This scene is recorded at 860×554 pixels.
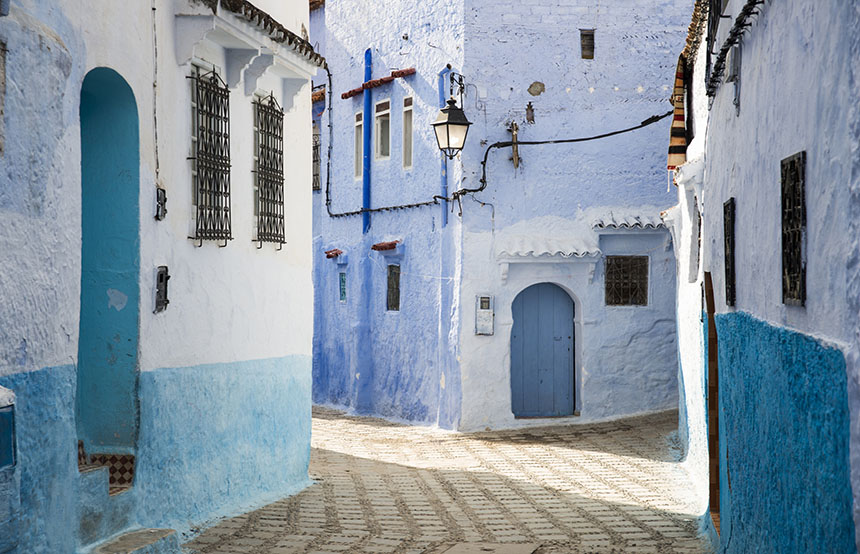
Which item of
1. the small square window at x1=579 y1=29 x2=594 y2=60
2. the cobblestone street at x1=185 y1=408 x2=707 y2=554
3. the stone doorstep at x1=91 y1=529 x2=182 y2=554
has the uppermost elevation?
the small square window at x1=579 y1=29 x2=594 y2=60

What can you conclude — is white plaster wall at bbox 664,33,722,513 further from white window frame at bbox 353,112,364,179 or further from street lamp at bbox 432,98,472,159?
white window frame at bbox 353,112,364,179

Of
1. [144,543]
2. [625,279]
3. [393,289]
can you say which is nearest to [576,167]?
[625,279]

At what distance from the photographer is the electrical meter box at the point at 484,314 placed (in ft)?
51.5

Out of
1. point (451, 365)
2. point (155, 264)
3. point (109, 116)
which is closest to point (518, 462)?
point (451, 365)

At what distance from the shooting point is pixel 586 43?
16016mm

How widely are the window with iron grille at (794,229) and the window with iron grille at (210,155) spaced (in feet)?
17.1

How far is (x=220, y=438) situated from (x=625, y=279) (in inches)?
344

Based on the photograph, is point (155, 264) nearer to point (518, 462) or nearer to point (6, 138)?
point (6, 138)

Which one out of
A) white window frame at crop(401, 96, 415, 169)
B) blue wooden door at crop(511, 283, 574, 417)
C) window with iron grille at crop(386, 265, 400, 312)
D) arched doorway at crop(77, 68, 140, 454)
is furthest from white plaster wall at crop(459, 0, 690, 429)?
arched doorway at crop(77, 68, 140, 454)

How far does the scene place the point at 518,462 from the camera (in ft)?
41.5

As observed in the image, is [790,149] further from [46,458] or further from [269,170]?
[269,170]

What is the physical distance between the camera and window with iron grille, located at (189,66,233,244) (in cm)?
853

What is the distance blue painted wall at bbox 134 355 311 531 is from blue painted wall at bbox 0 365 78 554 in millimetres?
1281

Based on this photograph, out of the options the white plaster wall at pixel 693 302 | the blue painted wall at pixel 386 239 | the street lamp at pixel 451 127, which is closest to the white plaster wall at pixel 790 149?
the white plaster wall at pixel 693 302
